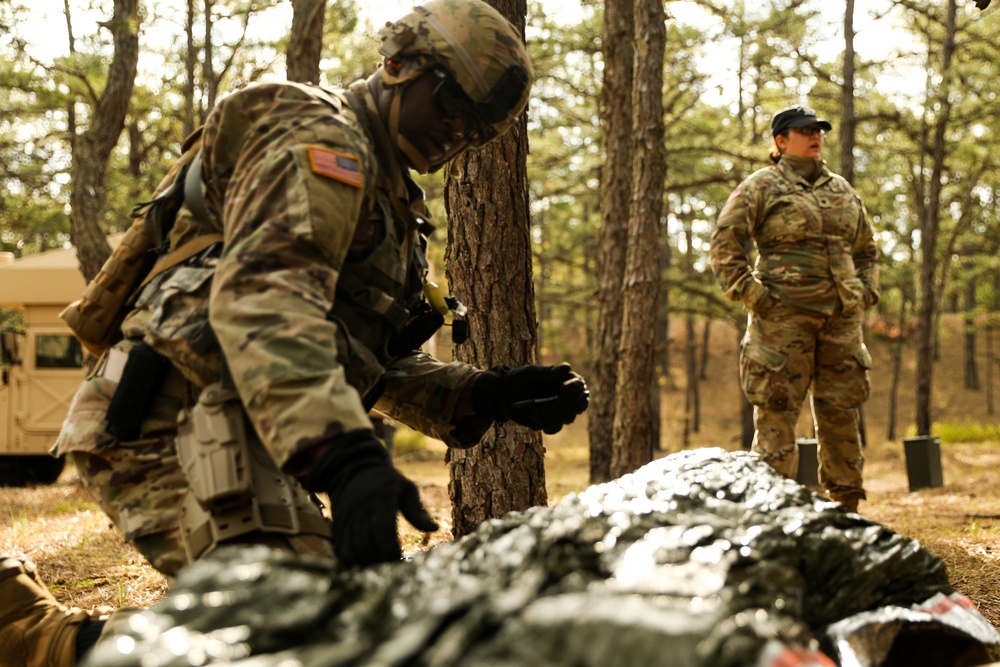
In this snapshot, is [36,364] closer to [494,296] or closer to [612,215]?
[612,215]

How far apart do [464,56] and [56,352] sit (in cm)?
1222

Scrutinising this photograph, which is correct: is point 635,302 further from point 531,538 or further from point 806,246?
point 531,538

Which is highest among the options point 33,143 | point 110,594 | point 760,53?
point 760,53

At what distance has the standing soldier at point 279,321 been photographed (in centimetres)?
203

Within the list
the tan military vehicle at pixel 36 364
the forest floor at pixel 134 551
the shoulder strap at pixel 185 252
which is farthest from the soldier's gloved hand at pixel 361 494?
the tan military vehicle at pixel 36 364

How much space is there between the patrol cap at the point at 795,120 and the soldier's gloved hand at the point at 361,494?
4.80 meters

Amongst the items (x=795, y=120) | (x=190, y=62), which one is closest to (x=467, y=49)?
(x=795, y=120)

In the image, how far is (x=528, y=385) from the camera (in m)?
3.08

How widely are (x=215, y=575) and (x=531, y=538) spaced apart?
0.58 m

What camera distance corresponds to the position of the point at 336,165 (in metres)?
2.27

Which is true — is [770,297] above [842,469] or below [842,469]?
above

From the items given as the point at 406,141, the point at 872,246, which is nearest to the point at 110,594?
the point at 406,141

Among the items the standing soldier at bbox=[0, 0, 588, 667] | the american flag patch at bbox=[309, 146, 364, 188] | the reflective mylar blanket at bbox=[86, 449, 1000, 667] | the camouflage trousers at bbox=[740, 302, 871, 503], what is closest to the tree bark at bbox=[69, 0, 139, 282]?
the camouflage trousers at bbox=[740, 302, 871, 503]

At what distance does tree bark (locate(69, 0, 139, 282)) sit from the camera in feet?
29.4
